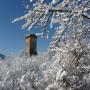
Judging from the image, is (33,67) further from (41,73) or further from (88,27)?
(88,27)

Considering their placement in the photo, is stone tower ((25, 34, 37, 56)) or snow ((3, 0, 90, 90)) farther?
stone tower ((25, 34, 37, 56))

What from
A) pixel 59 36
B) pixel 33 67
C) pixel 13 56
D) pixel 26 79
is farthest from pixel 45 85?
pixel 59 36

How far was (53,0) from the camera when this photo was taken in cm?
792

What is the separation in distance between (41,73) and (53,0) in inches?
708

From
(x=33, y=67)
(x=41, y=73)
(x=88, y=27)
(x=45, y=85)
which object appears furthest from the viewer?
(x=33, y=67)

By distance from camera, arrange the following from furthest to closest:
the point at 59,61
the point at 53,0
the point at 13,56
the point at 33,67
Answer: the point at 13,56 < the point at 33,67 < the point at 59,61 < the point at 53,0

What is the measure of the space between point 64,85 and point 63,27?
1369 cm

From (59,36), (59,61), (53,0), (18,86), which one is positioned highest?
(53,0)

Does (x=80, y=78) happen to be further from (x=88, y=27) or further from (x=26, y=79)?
(x=88, y=27)

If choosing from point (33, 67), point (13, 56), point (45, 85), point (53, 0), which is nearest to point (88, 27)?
point (53, 0)

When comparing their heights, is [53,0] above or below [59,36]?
above

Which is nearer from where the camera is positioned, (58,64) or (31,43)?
(58,64)

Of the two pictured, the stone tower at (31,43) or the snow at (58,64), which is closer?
the snow at (58,64)

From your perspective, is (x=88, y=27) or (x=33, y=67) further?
(x=33, y=67)
